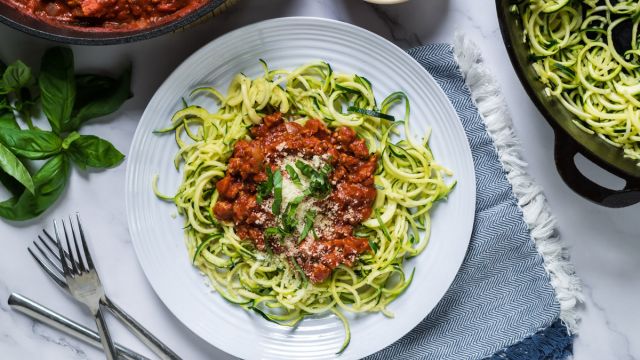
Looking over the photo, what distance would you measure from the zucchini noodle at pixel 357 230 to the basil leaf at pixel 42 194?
530 mm

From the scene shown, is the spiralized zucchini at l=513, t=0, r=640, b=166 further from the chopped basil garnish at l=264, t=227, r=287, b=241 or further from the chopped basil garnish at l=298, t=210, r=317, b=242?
the chopped basil garnish at l=264, t=227, r=287, b=241

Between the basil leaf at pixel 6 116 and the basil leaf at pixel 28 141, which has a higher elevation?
the basil leaf at pixel 6 116

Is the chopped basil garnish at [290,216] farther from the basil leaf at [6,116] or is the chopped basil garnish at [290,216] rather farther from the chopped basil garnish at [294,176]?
the basil leaf at [6,116]

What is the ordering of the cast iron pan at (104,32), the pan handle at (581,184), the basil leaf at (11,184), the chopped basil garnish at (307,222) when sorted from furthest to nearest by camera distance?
1. the basil leaf at (11,184)
2. the chopped basil garnish at (307,222)
3. the pan handle at (581,184)
4. the cast iron pan at (104,32)

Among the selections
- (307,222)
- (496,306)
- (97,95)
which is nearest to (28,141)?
(97,95)

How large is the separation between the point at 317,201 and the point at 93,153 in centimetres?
112

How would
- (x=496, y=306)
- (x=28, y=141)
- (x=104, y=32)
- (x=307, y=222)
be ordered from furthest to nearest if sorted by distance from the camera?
1. (x=496, y=306)
2. (x=28, y=141)
3. (x=307, y=222)
4. (x=104, y=32)

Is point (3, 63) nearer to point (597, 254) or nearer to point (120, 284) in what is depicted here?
point (120, 284)

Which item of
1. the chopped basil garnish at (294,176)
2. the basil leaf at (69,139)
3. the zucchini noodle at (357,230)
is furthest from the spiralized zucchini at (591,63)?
the basil leaf at (69,139)

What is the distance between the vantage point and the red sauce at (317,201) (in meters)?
3.27

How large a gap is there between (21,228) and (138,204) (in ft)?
2.20

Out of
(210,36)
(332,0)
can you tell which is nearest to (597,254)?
(332,0)

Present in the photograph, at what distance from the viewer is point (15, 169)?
3.29m

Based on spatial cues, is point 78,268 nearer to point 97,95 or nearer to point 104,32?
point 97,95
